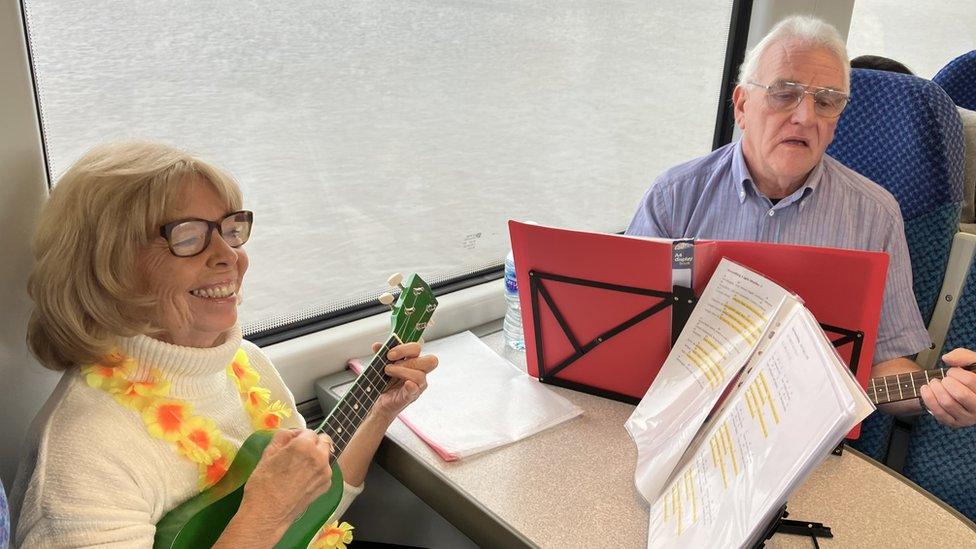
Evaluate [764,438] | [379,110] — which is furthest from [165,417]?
[379,110]

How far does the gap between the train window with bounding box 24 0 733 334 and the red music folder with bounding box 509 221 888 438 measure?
516 mm

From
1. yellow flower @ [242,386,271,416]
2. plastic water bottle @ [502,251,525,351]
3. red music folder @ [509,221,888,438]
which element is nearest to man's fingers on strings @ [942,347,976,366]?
red music folder @ [509,221,888,438]

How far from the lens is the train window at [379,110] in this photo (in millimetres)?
1392

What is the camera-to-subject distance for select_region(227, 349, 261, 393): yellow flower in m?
1.26

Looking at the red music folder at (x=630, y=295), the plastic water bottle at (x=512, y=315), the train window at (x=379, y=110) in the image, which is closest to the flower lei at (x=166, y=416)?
the train window at (x=379, y=110)

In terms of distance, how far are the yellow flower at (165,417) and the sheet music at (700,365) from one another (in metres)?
0.72

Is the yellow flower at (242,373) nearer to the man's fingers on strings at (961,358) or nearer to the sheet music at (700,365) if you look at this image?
the sheet music at (700,365)

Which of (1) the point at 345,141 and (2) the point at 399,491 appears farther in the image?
(2) the point at 399,491

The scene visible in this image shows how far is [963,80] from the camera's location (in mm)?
2492

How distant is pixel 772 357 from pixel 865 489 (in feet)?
1.55

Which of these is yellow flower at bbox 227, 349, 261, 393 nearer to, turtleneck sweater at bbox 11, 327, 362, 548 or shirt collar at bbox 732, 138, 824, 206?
turtleneck sweater at bbox 11, 327, 362, 548

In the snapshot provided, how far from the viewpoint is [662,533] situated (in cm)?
108

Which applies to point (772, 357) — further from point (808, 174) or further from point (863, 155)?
point (863, 155)

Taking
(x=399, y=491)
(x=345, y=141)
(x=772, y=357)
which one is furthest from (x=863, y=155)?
(x=399, y=491)
